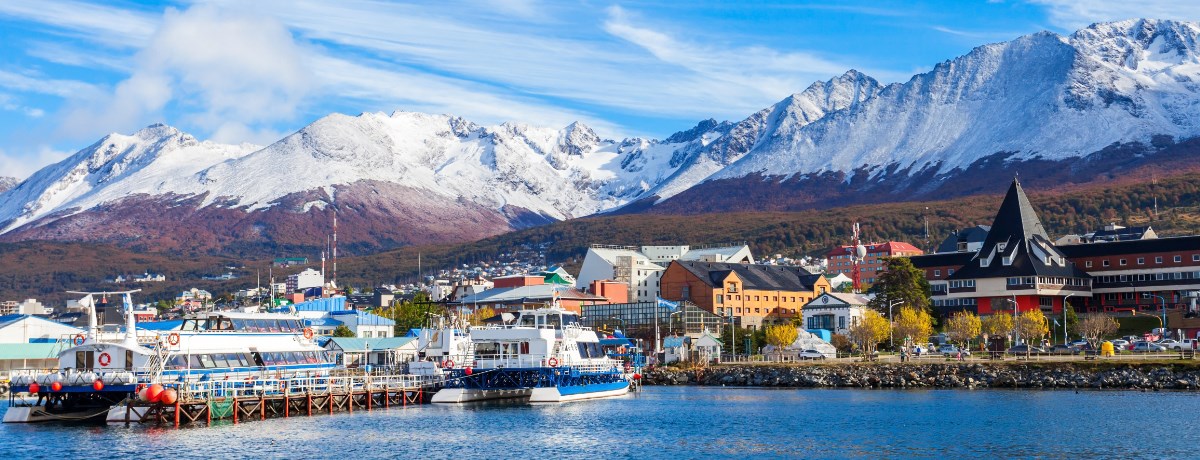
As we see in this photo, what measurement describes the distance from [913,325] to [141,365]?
68017 millimetres

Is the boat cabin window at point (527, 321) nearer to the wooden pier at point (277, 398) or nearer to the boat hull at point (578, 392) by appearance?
the boat hull at point (578, 392)

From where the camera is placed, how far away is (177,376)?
6256 centimetres

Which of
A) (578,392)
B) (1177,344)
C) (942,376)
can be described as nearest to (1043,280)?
(1177,344)

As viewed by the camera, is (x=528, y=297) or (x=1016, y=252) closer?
(x=1016, y=252)

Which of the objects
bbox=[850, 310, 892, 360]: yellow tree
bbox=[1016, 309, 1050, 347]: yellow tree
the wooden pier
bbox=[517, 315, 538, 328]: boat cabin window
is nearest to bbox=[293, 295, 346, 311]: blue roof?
bbox=[850, 310, 892, 360]: yellow tree

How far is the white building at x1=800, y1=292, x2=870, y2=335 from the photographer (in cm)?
12544

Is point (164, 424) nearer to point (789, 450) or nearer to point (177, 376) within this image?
point (177, 376)

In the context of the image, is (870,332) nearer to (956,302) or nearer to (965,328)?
(965,328)

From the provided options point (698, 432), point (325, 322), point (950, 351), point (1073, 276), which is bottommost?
point (698, 432)

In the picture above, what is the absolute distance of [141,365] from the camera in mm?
62469

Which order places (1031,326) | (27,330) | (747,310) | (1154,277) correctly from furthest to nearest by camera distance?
(747,310), (1154,277), (27,330), (1031,326)

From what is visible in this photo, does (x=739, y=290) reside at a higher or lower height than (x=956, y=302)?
higher

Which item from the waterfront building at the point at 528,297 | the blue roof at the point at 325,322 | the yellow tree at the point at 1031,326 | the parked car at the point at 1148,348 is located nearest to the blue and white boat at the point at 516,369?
the parked car at the point at 1148,348

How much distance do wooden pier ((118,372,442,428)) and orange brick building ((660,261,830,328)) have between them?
71089 millimetres
